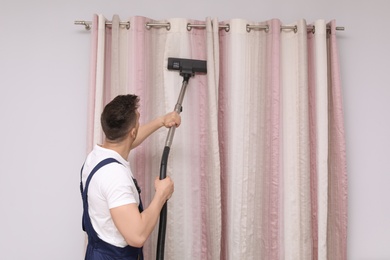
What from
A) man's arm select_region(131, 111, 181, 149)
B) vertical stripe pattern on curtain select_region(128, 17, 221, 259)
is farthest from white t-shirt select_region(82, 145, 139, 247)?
vertical stripe pattern on curtain select_region(128, 17, 221, 259)

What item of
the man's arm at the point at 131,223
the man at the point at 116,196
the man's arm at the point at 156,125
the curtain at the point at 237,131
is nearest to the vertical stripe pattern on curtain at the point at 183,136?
the curtain at the point at 237,131

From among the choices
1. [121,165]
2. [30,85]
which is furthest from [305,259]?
[30,85]

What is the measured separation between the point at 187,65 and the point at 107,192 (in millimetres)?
774

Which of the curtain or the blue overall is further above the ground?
the curtain

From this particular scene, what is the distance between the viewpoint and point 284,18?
1748 millimetres

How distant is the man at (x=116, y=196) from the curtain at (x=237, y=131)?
38 centimetres

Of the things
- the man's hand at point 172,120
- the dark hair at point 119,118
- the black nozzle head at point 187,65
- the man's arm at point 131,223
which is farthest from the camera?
the black nozzle head at point 187,65

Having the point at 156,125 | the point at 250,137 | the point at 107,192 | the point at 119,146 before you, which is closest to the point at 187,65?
the point at 156,125

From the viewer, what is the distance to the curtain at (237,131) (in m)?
1.55

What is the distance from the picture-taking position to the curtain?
155 cm

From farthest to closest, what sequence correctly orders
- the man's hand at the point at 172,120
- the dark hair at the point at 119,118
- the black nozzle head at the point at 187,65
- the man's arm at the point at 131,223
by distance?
the black nozzle head at the point at 187,65 < the man's hand at the point at 172,120 < the dark hair at the point at 119,118 < the man's arm at the point at 131,223

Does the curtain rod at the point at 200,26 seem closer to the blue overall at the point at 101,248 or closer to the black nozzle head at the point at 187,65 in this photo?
the black nozzle head at the point at 187,65

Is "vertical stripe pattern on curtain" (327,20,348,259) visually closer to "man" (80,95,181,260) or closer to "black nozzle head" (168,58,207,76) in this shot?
"black nozzle head" (168,58,207,76)

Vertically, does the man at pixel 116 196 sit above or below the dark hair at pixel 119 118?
below
